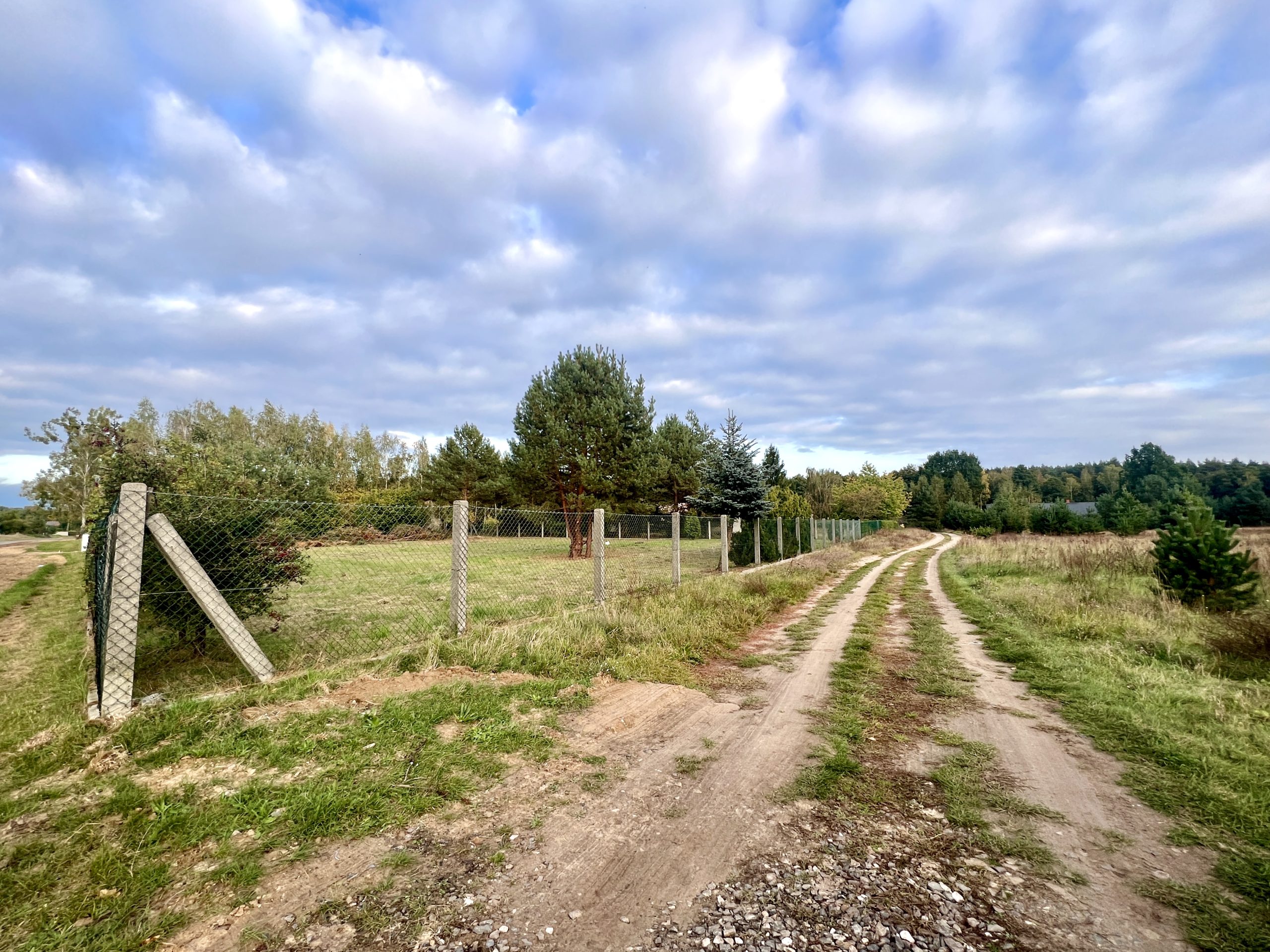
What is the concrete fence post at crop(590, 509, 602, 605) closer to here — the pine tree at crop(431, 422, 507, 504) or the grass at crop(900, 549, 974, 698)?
the grass at crop(900, 549, 974, 698)

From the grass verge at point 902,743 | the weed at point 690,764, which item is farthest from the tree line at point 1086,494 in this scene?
the weed at point 690,764

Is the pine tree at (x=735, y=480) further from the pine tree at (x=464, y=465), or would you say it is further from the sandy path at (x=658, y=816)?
the pine tree at (x=464, y=465)

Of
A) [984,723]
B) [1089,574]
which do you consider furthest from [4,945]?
[1089,574]

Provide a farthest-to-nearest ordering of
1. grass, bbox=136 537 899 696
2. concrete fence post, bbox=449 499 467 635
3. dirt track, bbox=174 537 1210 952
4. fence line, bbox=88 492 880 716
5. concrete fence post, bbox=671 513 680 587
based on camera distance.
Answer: concrete fence post, bbox=671 513 680 587 < concrete fence post, bbox=449 499 467 635 < grass, bbox=136 537 899 696 < fence line, bbox=88 492 880 716 < dirt track, bbox=174 537 1210 952

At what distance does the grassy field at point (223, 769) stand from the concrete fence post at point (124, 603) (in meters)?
0.22

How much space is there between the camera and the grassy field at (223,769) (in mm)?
2182

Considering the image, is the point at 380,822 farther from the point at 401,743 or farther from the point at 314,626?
the point at 314,626

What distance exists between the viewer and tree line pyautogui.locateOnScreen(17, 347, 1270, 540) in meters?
6.28

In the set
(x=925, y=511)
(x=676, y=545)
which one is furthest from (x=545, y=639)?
(x=925, y=511)

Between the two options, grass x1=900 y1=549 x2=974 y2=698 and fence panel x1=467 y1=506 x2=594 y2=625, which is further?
fence panel x1=467 y1=506 x2=594 y2=625

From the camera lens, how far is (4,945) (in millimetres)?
1885

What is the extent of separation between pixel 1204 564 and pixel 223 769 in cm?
1347

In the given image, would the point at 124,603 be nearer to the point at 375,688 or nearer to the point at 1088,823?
the point at 375,688

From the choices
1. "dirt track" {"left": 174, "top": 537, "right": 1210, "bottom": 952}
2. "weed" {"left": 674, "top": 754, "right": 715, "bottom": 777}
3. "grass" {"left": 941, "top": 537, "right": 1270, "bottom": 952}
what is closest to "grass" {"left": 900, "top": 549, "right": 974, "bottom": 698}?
"grass" {"left": 941, "top": 537, "right": 1270, "bottom": 952}
